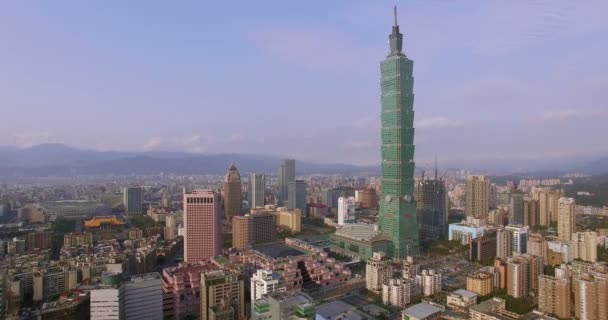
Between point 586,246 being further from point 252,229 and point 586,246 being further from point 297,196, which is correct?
point 297,196

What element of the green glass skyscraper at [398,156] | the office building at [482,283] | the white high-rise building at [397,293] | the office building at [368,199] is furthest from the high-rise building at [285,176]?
the office building at [482,283]

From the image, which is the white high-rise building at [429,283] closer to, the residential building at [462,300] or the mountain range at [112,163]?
the residential building at [462,300]

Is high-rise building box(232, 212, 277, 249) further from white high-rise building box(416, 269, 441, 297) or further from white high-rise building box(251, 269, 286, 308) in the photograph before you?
white high-rise building box(416, 269, 441, 297)

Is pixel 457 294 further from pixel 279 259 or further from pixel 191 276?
pixel 191 276

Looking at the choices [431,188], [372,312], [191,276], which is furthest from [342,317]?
[431,188]

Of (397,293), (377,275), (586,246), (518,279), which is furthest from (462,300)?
(586,246)

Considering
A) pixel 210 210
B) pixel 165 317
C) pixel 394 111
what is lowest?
pixel 165 317
